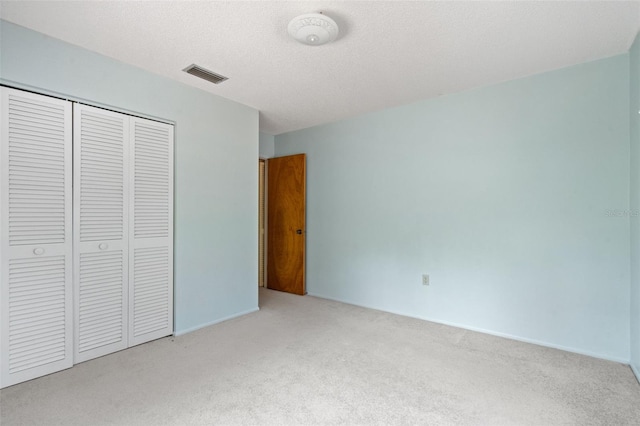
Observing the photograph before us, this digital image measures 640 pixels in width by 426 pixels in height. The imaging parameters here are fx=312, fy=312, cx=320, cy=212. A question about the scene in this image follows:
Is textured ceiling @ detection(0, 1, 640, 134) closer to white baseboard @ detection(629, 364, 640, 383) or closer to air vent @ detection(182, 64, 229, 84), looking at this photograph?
air vent @ detection(182, 64, 229, 84)

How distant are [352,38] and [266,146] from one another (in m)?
2.79

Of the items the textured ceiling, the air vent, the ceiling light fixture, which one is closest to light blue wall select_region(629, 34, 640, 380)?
the textured ceiling

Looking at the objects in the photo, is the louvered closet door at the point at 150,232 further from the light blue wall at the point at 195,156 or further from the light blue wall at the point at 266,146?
the light blue wall at the point at 266,146

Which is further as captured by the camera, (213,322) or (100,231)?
(213,322)

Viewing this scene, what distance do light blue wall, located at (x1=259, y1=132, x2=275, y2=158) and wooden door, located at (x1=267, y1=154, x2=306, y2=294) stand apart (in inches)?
5.7

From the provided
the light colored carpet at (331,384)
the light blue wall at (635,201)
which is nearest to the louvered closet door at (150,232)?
the light colored carpet at (331,384)

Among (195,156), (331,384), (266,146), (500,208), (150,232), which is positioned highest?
(266,146)

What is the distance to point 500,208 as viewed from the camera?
2.92 metres

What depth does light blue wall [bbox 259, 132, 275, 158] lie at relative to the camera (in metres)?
4.66

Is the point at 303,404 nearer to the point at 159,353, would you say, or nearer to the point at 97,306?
the point at 159,353

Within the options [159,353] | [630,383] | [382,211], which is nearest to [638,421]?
[630,383]

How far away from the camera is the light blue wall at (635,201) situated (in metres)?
2.15

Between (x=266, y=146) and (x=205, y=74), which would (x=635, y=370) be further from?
(x=266, y=146)

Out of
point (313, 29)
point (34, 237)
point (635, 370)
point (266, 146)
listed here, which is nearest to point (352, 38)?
point (313, 29)
